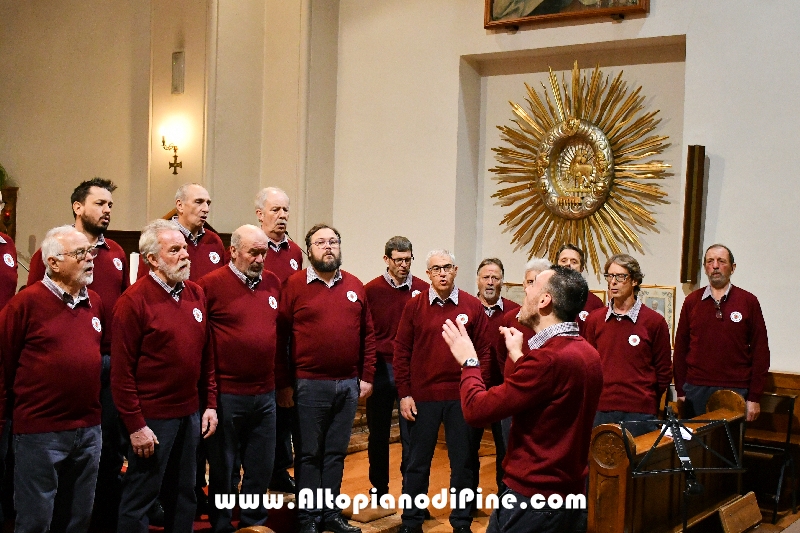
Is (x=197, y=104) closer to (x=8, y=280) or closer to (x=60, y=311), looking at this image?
(x=8, y=280)

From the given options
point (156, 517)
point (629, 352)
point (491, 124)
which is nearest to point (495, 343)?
point (629, 352)

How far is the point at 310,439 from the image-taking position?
457 centimetres

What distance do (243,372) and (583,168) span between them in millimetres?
4272

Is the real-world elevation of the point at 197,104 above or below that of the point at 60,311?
above

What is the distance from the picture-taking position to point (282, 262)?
5203 mm

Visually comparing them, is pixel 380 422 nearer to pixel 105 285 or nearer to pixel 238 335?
pixel 238 335

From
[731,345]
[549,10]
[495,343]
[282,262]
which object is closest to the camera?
[282,262]

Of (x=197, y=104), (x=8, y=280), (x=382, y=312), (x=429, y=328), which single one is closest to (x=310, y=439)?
(x=429, y=328)

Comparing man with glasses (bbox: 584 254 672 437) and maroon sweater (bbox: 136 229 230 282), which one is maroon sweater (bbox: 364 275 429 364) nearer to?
maroon sweater (bbox: 136 229 230 282)

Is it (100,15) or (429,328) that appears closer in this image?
(429,328)

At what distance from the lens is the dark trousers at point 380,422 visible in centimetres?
547

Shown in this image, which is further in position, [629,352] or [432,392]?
[629,352]

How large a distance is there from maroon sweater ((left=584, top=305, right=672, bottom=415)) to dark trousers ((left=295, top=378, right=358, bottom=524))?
5.24 feet

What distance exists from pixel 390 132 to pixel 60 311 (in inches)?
197
